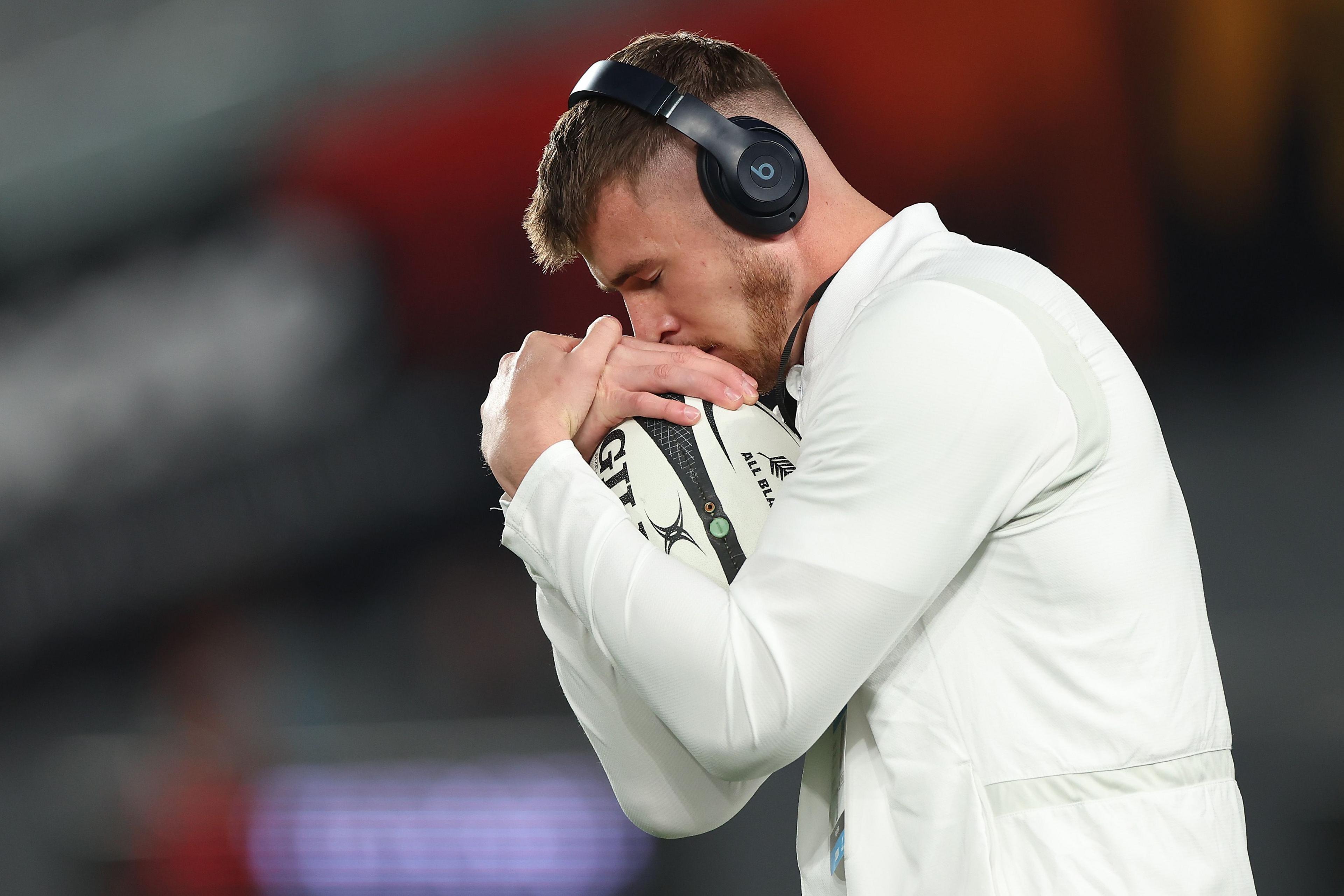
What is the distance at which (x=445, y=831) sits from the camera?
9.35 ft

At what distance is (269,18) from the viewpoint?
9.92ft

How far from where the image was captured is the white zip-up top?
2.52 feet

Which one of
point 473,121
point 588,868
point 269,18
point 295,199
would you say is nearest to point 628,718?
point 588,868

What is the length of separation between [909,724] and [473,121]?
2509 mm

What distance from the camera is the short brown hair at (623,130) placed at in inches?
44.4

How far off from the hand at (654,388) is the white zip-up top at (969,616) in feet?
0.54

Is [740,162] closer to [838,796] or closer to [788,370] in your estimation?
[788,370]

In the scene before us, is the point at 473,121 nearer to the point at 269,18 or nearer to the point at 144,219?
the point at 269,18

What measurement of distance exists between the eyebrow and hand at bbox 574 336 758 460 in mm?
118

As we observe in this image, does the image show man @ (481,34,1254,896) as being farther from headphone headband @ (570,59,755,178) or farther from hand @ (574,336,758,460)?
headphone headband @ (570,59,755,178)

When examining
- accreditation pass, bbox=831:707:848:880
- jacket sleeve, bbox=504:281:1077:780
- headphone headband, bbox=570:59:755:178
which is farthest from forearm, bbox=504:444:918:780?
headphone headband, bbox=570:59:755:178

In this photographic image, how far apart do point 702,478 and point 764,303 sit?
0.22 metres

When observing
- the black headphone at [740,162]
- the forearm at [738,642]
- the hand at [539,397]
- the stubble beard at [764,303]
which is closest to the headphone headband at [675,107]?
the black headphone at [740,162]

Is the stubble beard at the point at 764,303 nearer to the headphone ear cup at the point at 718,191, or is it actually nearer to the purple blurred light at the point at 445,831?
the headphone ear cup at the point at 718,191
